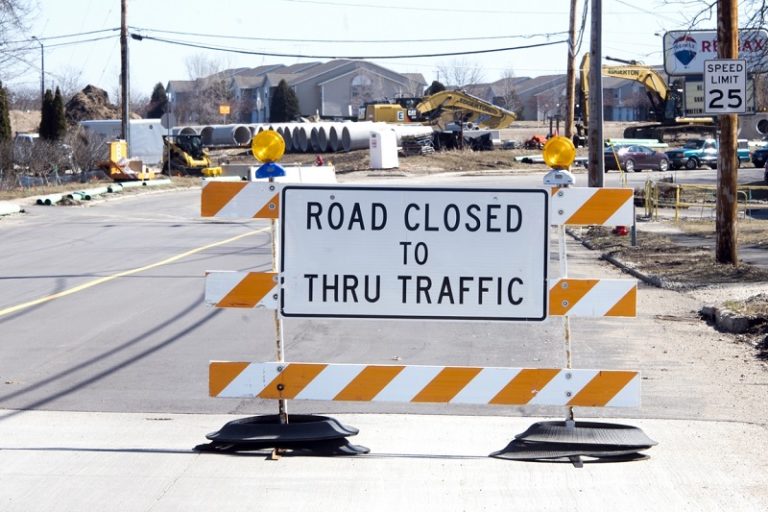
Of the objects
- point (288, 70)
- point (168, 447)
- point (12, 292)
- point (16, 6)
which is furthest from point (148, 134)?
point (288, 70)

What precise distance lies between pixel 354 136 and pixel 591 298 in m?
58.5

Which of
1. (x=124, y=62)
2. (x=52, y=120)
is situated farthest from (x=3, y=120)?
(x=52, y=120)

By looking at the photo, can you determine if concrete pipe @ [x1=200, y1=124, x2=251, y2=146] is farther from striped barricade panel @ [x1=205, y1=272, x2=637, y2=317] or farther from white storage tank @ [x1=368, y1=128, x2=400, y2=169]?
striped barricade panel @ [x1=205, y1=272, x2=637, y2=317]

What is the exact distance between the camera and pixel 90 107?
9800cm

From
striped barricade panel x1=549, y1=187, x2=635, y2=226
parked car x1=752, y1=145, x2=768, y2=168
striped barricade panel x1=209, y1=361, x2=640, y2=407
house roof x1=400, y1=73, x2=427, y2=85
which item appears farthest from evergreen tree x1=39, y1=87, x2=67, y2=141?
house roof x1=400, y1=73, x2=427, y2=85

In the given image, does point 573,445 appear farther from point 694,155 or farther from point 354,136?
point 354,136

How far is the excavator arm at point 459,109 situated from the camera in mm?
67500

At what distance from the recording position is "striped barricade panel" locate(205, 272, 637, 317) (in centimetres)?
648

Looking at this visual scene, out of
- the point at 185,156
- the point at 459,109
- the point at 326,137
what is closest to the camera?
the point at 185,156

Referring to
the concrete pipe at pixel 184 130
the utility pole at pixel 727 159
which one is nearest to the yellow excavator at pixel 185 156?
the concrete pipe at pixel 184 130

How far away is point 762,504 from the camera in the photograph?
18.9 feet

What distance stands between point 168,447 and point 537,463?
2311 millimetres

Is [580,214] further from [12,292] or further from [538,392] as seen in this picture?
[12,292]

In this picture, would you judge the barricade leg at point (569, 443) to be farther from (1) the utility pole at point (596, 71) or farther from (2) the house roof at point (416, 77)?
(2) the house roof at point (416, 77)
